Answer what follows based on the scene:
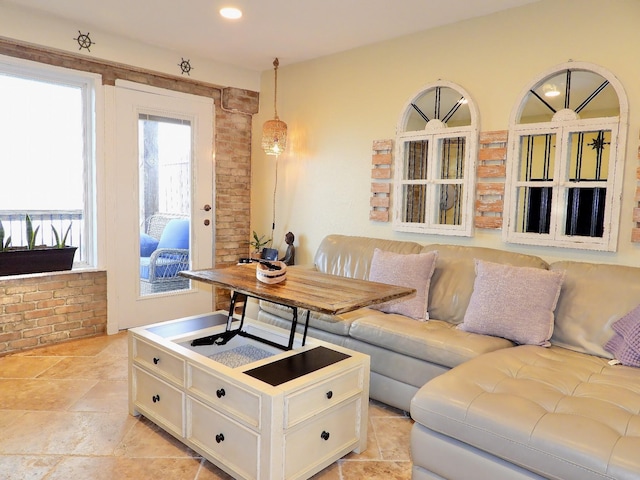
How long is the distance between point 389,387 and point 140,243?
8.42ft

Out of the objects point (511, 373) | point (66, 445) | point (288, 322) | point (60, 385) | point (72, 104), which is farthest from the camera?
point (72, 104)

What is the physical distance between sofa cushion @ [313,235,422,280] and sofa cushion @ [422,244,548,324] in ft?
1.00

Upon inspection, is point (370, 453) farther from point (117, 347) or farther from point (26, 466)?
point (117, 347)

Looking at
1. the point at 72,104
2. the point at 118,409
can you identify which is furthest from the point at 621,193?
the point at 72,104

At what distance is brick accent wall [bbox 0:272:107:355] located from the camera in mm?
3393

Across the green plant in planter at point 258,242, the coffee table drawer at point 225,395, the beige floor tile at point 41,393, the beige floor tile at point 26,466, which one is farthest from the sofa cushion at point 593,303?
the green plant in planter at point 258,242

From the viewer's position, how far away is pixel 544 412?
1.64 meters

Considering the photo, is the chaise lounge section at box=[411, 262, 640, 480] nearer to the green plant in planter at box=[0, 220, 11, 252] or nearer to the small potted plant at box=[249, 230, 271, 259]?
the small potted plant at box=[249, 230, 271, 259]

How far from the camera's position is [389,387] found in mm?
2621

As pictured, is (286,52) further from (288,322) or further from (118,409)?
(118,409)

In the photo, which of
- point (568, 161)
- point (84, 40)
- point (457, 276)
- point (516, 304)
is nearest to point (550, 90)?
point (568, 161)

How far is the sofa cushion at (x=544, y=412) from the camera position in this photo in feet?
4.71

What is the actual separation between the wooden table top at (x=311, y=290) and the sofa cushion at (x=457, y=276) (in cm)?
78

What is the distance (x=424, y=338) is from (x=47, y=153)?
125 inches
